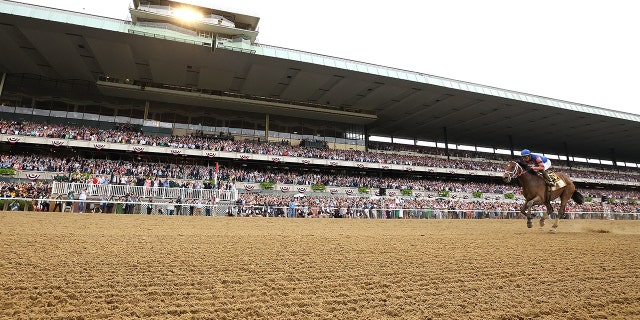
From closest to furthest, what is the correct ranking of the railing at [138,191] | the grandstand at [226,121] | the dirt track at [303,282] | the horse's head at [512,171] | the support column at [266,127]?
1. the dirt track at [303,282]
2. the horse's head at [512,171]
3. the railing at [138,191]
4. the grandstand at [226,121]
5. the support column at [266,127]

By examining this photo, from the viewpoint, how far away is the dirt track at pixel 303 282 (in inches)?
132

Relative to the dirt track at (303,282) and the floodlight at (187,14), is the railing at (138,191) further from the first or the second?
the floodlight at (187,14)

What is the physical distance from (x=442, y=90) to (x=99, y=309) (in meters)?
35.6

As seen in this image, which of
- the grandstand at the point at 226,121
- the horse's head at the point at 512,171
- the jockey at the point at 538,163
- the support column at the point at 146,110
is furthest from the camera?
the support column at the point at 146,110

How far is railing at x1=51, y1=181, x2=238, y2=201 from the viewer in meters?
20.1

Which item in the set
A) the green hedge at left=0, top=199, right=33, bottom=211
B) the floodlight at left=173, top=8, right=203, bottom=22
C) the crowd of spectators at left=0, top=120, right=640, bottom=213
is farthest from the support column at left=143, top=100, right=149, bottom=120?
the green hedge at left=0, top=199, right=33, bottom=211

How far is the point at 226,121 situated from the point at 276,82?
9164mm

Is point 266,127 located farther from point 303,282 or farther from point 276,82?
point 303,282

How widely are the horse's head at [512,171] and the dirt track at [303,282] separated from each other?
4810mm

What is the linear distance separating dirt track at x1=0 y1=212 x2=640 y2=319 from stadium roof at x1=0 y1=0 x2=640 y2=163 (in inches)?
946

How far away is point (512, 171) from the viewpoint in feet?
38.9

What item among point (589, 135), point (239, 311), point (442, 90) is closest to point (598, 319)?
point (239, 311)

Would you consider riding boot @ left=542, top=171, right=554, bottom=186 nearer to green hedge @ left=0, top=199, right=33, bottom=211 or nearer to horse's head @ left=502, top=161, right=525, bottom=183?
horse's head @ left=502, top=161, right=525, bottom=183

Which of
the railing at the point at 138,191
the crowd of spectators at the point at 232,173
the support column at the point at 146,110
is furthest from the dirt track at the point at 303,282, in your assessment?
the support column at the point at 146,110
